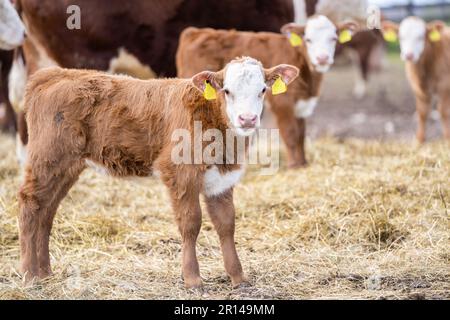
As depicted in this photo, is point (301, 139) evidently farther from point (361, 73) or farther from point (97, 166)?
point (361, 73)

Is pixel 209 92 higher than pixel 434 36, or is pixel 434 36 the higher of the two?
pixel 434 36

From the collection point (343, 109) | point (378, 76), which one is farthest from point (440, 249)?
point (378, 76)

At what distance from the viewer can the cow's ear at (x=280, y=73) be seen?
4.39 m

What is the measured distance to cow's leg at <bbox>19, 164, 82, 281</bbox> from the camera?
14.5 ft

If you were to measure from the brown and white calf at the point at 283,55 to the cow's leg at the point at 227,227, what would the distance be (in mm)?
2808

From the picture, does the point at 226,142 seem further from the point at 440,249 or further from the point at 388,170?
the point at 388,170

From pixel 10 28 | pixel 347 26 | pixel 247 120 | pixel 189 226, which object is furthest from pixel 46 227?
pixel 347 26

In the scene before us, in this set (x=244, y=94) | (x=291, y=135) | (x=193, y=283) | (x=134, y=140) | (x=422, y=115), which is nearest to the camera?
(x=244, y=94)

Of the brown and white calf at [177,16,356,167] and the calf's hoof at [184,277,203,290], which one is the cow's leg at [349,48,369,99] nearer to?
the brown and white calf at [177,16,356,167]

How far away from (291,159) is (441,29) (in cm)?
282

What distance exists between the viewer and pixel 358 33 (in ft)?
46.8

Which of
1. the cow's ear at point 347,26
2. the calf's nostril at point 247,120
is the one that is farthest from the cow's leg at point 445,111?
the calf's nostril at point 247,120

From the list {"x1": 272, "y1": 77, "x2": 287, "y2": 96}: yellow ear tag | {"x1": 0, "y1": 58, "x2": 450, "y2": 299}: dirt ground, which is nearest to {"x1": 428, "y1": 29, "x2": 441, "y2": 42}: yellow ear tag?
{"x1": 0, "y1": 58, "x2": 450, "y2": 299}: dirt ground

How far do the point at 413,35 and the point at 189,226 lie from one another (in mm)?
5124
